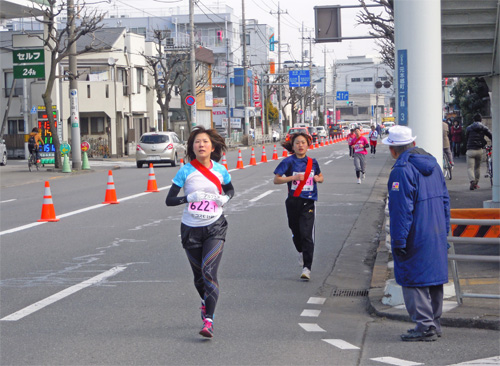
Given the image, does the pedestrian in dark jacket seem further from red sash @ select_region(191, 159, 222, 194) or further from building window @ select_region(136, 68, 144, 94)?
building window @ select_region(136, 68, 144, 94)

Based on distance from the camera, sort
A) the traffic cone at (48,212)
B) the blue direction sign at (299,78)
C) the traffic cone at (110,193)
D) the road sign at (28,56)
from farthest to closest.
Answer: the blue direction sign at (299,78) → the road sign at (28,56) → the traffic cone at (110,193) → the traffic cone at (48,212)

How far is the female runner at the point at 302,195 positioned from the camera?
374 inches

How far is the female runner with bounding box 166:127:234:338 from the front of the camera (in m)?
6.73

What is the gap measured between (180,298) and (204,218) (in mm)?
2043

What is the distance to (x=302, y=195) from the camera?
9.53 metres

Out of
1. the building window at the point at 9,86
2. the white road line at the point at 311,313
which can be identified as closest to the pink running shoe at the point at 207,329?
the white road line at the point at 311,313

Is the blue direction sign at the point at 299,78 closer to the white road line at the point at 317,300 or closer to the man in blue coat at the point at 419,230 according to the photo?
the white road line at the point at 317,300

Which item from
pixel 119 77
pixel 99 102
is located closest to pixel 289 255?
pixel 99 102

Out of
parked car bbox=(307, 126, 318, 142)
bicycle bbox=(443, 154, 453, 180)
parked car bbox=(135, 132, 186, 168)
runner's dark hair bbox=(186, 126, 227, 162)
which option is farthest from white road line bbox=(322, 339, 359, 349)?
parked car bbox=(307, 126, 318, 142)

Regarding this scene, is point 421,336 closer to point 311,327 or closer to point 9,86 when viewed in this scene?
point 311,327

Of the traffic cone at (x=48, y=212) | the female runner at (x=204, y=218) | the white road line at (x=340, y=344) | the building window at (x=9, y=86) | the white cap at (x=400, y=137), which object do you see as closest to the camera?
the white road line at (x=340, y=344)

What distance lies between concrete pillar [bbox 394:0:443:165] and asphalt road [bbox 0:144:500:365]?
6.61 ft

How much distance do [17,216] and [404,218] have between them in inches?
488

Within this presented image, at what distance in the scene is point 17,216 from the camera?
1694cm
